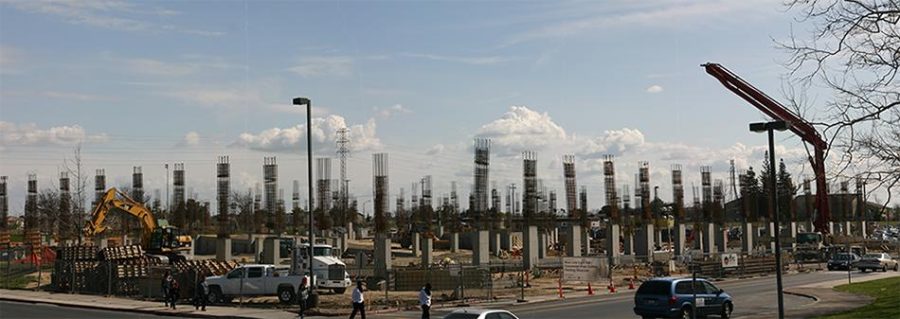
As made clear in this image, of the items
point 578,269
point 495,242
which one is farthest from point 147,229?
point 495,242

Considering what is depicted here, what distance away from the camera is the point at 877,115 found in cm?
1791

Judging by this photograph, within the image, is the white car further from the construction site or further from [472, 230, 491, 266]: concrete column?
[472, 230, 491, 266]: concrete column

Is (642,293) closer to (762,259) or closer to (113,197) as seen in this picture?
(762,259)

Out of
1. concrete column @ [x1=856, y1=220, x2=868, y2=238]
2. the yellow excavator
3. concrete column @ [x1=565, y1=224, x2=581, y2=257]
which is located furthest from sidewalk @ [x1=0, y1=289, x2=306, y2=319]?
concrete column @ [x1=856, y1=220, x2=868, y2=238]

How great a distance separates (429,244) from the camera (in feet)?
213

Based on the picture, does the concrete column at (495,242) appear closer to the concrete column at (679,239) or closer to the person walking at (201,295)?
the concrete column at (679,239)

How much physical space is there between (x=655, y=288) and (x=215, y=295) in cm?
2004

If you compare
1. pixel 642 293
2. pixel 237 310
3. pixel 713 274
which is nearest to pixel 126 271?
pixel 237 310

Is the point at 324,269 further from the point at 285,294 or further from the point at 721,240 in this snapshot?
the point at 721,240

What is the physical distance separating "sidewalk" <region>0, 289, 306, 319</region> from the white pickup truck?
150 centimetres

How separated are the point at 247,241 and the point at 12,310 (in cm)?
5389

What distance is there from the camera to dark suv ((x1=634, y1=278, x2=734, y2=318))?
2920cm

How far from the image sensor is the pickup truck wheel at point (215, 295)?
4084 centimetres

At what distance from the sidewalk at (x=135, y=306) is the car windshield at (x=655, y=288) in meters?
12.6
